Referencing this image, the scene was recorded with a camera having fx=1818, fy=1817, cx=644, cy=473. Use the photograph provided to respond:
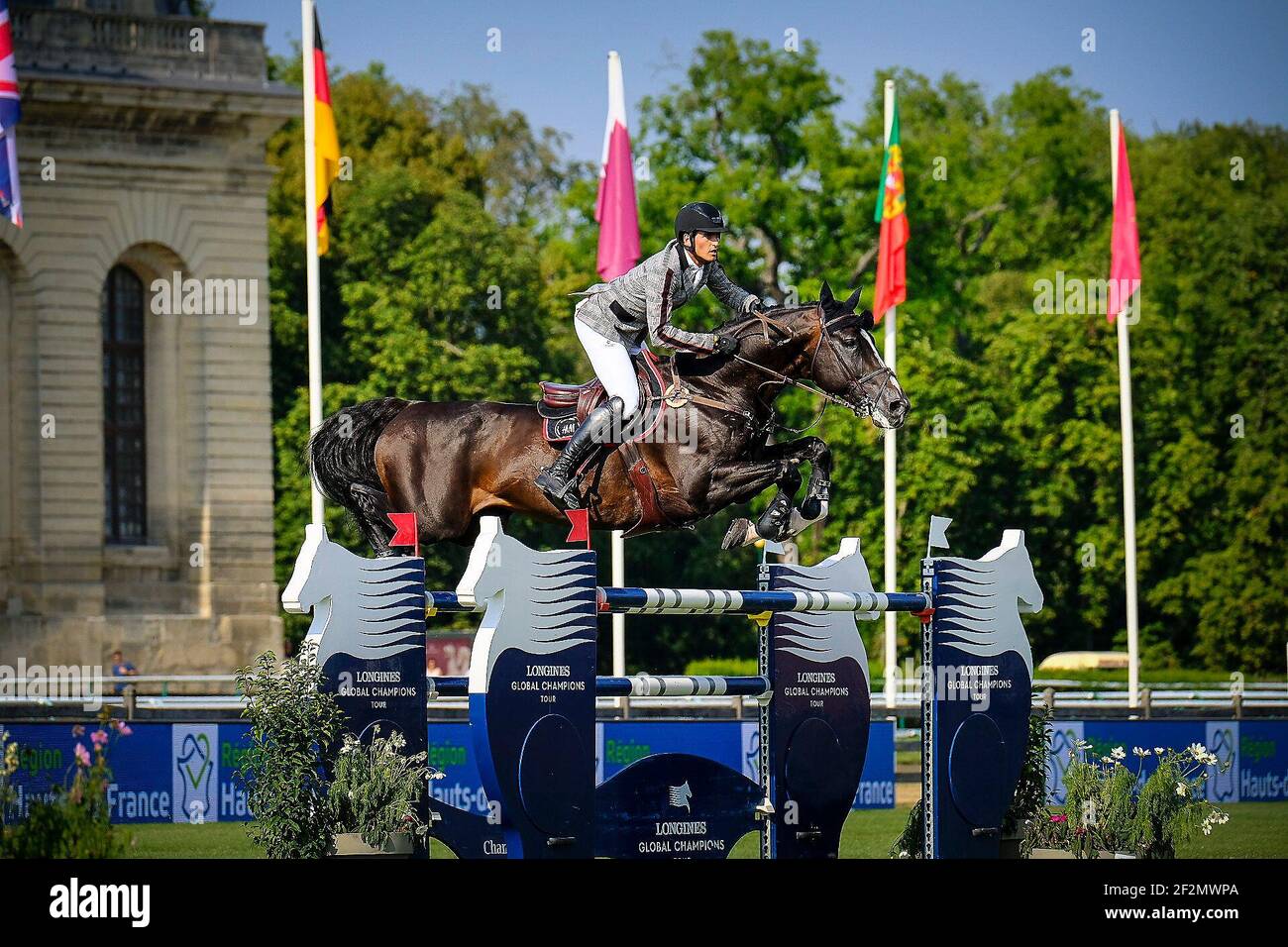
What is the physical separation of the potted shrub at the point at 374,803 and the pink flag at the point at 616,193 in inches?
524

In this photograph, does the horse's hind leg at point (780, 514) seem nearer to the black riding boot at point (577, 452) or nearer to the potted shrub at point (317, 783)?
the black riding boot at point (577, 452)

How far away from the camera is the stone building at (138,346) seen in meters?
31.1

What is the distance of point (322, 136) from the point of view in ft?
67.6

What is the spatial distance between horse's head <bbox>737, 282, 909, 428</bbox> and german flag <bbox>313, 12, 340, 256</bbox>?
11272mm

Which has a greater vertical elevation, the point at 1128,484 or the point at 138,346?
the point at 138,346

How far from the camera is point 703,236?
998 cm

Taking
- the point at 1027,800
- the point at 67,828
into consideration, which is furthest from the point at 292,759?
the point at 1027,800

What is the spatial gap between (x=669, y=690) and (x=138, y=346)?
2535cm

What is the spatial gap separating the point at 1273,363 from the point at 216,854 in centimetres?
3142

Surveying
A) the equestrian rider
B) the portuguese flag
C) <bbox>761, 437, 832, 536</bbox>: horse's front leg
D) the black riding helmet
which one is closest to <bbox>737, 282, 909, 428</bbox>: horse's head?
the equestrian rider

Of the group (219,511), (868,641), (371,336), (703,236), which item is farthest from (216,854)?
(868,641)

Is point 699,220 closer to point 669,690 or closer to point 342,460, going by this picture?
point 669,690
